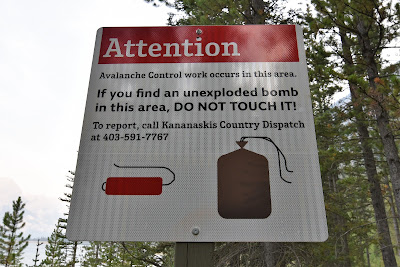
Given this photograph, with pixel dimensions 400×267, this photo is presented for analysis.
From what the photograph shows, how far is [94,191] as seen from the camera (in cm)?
149

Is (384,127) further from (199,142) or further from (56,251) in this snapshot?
(56,251)

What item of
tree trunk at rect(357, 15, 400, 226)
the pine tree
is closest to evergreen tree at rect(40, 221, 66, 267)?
the pine tree

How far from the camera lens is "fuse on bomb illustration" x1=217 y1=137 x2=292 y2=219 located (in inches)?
56.1

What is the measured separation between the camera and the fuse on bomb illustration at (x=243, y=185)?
1.43 metres

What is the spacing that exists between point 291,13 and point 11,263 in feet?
94.9

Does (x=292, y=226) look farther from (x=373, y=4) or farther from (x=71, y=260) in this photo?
(x=71, y=260)

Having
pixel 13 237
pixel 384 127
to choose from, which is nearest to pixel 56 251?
pixel 13 237

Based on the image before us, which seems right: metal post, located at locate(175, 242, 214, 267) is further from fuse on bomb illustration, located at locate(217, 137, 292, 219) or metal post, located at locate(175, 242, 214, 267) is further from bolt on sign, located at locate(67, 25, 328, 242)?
fuse on bomb illustration, located at locate(217, 137, 292, 219)

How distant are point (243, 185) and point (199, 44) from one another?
96 centimetres

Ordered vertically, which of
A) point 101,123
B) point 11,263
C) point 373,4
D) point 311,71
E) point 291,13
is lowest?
point 11,263

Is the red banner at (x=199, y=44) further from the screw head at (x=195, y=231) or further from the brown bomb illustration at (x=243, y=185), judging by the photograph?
the screw head at (x=195, y=231)

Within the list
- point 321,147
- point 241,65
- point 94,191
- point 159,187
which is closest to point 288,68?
point 241,65

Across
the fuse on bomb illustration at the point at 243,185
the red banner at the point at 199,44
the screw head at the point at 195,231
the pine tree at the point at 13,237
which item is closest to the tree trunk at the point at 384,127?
the red banner at the point at 199,44

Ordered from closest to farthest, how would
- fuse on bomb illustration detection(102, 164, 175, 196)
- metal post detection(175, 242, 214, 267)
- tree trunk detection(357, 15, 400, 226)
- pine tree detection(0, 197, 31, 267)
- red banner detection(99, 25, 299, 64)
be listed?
metal post detection(175, 242, 214, 267) → fuse on bomb illustration detection(102, 164, 175, 196) → red banner detection(99, 25, 299, 64) → tree trunk detection(357, 15, 400, 226) → pine tree detection(0, 197, 31, 267)
